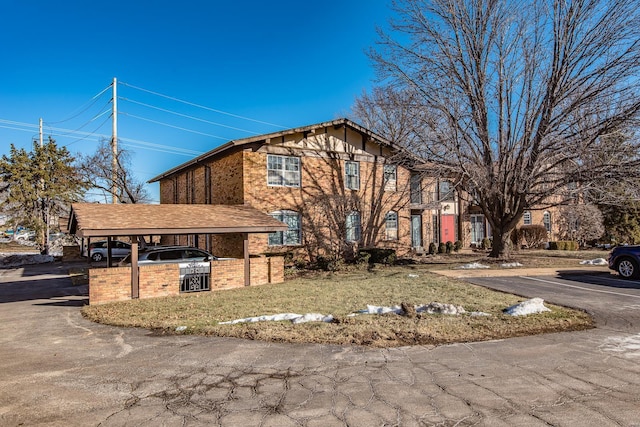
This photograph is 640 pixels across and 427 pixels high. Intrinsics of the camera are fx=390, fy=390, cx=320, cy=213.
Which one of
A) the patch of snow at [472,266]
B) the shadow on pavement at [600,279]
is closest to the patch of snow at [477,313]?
the shadow on pavement at [600,279]

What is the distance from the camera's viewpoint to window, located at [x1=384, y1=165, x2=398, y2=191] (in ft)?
74.5

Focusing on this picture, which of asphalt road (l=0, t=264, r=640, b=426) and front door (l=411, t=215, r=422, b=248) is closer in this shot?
asphalt road (l=0, t=264, r=640, b=426)

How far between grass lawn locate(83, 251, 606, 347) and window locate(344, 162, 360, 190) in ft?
25.5

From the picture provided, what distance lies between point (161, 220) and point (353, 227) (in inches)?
428

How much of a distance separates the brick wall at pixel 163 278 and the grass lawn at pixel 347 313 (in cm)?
52

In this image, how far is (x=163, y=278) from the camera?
493 inches

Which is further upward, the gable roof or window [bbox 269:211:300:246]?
the gable roof

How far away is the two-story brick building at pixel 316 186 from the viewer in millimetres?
18703

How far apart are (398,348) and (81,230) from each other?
9.40 meters

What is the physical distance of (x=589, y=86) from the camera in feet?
52.1

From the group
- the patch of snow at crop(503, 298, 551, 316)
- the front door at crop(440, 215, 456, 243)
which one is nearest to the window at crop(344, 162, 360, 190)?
the front door at crop(440, 215, 456, 243)

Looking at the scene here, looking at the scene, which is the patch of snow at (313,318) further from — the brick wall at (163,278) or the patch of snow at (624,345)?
the brick wall at (163,278)

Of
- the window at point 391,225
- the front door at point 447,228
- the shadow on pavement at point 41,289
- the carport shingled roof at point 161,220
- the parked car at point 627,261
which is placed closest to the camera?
the carport shingled roof at point 161,220

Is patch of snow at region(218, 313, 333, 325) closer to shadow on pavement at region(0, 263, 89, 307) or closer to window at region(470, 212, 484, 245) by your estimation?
shadow on pavement at region(0, 263, 89, 307)
